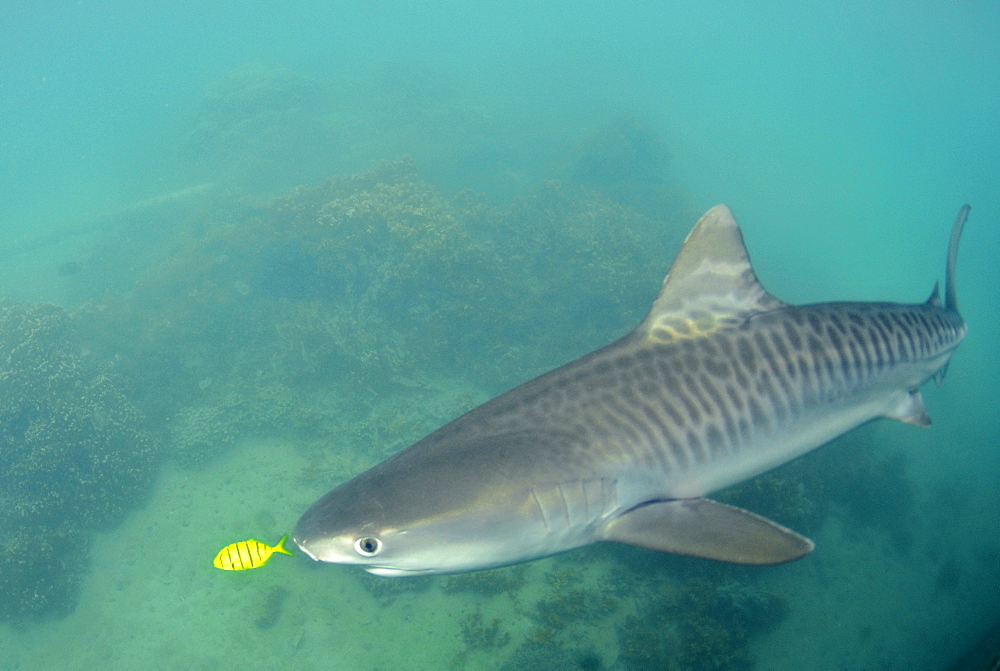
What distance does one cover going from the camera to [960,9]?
8512cm

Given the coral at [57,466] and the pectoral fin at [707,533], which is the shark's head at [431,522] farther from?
the coral at [57,466]

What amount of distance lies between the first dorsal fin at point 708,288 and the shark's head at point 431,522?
1.39 m

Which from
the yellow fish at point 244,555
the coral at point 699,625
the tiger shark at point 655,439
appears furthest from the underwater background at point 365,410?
the tiger shark at point 655,439

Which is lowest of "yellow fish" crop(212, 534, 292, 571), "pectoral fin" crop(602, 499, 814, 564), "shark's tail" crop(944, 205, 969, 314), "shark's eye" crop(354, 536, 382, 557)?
"yellow fish" crop(212, 534, 292, 571)

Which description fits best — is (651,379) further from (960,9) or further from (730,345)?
(960,9)

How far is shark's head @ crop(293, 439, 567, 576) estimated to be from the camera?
7.22 ft

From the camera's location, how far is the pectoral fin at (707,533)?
2.29 metres

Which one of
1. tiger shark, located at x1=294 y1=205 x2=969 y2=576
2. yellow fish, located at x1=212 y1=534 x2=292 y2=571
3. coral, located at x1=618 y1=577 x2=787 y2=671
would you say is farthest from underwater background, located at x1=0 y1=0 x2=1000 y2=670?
tiger shark, located at x1=294 y1=205 x2=969 y2=576

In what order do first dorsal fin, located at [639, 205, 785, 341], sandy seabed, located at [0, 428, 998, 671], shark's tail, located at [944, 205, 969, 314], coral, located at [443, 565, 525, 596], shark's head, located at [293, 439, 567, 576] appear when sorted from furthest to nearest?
coral, located at [443, 565, 525, 596]
sandy seabed, located at [0, 428, 998, 671]
shark's tail, located at [944, 205, 969, 314]
first dorsal fin, located at [639, 205, 785, 341]
shark's head, located at [293, 439, 567, 576]

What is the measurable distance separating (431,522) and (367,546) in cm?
35

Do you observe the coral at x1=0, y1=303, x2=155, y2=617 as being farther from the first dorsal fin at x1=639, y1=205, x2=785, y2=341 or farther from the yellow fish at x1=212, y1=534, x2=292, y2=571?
the first dorsal fin at x1=639, y1=205, x2=785, y2=341

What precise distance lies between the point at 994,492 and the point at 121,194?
49491 mm

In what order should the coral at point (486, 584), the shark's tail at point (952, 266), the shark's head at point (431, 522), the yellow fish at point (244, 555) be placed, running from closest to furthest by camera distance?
the shark's head at point (431, 522) → the shark's tail at point (952, 266) → the yellow fish at point (244, 555) → the coral at point (486, 584)

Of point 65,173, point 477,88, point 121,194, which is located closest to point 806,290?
point 477,88
